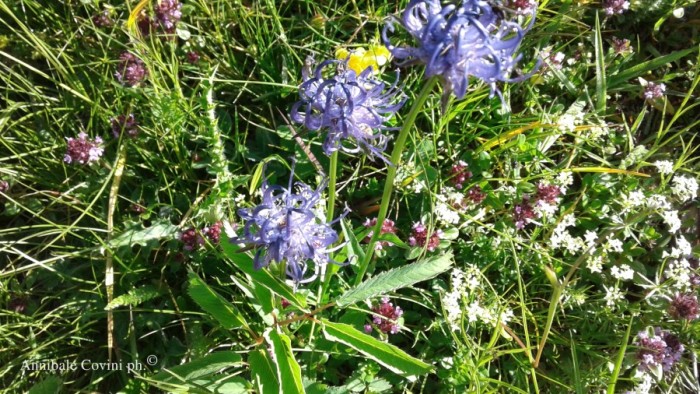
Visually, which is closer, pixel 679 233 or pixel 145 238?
pixel 145 238

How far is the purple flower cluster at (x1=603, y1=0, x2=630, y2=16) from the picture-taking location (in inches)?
106

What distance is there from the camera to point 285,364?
160 cm

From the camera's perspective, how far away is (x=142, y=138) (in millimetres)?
2525

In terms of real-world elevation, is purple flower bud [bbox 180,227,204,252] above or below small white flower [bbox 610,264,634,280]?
below

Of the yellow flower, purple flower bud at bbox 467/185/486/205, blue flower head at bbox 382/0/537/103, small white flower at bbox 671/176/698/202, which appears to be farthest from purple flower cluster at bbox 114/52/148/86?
small white flower at bbox 671/176/698/202

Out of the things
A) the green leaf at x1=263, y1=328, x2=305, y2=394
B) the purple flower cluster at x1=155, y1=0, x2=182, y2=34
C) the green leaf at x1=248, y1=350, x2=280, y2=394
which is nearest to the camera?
the green leaf at x1=263, y1=328, x2=305, y2=394

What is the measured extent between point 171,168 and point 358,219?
2.67ft

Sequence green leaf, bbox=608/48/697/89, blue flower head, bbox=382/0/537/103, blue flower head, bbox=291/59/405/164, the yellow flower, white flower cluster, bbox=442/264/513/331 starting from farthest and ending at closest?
green leaf, bbox=608/48/697/89 < the yellow flower < white flower cluster, bbox=442/264/513/331 < blue flower head, bbox=291/59/405/164 < blue flower head, bbox=382/0/537/103

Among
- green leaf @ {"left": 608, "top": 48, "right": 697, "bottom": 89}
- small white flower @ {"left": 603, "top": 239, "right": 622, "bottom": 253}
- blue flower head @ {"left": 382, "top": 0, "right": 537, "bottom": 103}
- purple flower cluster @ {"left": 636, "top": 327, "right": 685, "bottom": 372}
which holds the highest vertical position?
blue flower head @ {"left": 382, "top": 0, "right": 537, "bottom": 103}

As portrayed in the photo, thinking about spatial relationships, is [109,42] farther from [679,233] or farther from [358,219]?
[679,233]

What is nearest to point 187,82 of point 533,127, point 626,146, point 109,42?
point 109,42

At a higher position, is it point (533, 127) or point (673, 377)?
point (533, 127)

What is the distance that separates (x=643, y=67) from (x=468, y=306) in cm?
142

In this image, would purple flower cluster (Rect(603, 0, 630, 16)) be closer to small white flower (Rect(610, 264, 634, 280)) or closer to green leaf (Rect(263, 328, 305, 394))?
small white flower (Rect(610, 264, 634, 280))
